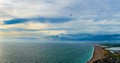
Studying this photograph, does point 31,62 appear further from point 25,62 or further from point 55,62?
point 55,62

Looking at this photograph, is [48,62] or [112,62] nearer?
[112,62]

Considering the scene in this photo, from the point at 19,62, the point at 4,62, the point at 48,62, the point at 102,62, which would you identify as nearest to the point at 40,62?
the point at 48,62

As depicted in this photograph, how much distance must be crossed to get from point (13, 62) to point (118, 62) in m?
44.4

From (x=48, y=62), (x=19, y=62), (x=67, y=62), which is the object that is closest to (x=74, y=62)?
(x=67, y=62)

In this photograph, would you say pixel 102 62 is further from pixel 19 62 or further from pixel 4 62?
pixel 4 62

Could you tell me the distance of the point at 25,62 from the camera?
9444cm

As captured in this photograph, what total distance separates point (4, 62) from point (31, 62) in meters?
12.3

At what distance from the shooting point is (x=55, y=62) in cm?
9269

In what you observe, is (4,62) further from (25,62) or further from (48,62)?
(48,62)

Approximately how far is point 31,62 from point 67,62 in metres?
15.8

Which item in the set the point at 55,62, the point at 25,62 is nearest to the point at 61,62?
the point at 55,62

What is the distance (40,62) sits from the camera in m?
93.5

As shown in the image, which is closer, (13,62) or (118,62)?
(118,62)

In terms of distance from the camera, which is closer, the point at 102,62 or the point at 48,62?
the point at 102,62
